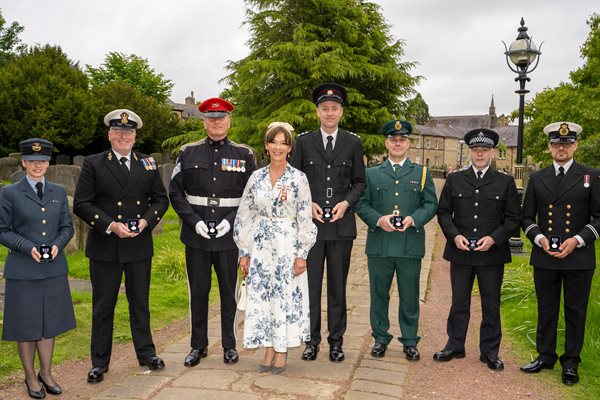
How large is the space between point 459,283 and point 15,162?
20618 mm

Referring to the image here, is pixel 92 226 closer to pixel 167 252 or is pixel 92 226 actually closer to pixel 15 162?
pixel 167 252

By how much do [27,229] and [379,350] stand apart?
3211 millimetres

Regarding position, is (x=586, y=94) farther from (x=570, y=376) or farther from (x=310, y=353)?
(x=310, y=353)

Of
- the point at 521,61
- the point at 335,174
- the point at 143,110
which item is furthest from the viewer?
the point at 143,110

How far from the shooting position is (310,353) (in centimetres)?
496

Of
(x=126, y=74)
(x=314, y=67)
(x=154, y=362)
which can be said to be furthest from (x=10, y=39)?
(x=154, y=362)

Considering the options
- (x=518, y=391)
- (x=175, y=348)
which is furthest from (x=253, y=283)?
(x=518, y=391)

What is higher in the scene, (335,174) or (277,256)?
(335,174)

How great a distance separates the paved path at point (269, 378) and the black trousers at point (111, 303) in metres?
0.30

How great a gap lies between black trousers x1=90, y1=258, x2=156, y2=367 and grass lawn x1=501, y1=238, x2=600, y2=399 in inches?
141

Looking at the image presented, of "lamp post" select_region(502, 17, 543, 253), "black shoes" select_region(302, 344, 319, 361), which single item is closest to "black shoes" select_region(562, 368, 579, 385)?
"black shoes" select_region(302, 344, 319, 361)

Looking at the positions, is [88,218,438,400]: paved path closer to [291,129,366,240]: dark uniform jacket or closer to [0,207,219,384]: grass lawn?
[0,207,219,384]: grass lawn

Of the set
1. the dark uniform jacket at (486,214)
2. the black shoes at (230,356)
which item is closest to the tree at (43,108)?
the black shoes at (230,356)

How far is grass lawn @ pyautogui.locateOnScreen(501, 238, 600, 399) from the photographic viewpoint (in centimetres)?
459
